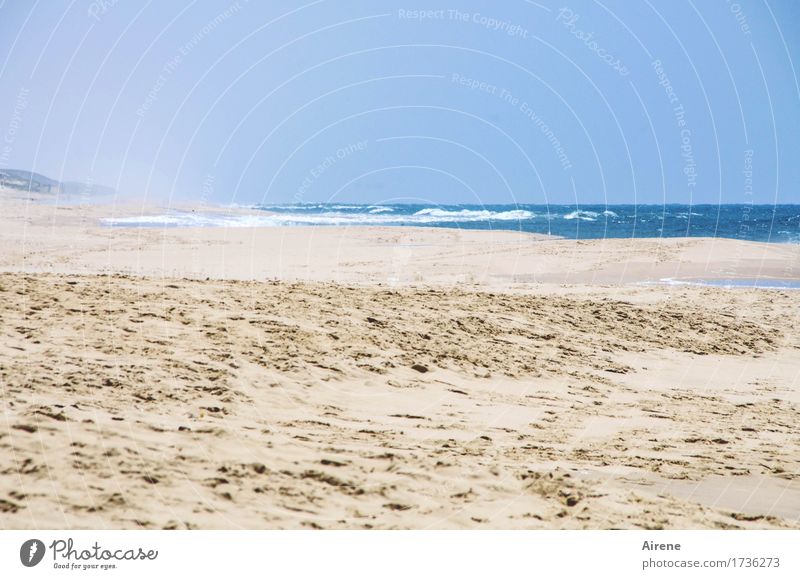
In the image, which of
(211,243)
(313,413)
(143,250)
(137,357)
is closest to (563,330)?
(313,413)

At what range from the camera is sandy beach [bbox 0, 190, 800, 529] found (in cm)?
550

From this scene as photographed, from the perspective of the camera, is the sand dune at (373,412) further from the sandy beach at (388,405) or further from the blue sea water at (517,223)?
the blue sea water at (517,223)

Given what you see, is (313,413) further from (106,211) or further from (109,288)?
(106,211)

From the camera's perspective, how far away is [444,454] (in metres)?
6.73

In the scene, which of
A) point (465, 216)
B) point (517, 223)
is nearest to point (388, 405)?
point (517, 223)

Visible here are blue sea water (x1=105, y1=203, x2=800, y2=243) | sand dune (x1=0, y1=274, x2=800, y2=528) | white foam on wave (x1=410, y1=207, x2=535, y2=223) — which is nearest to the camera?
sand dune (x1=0, y1=274, x2=800, y2=528)
